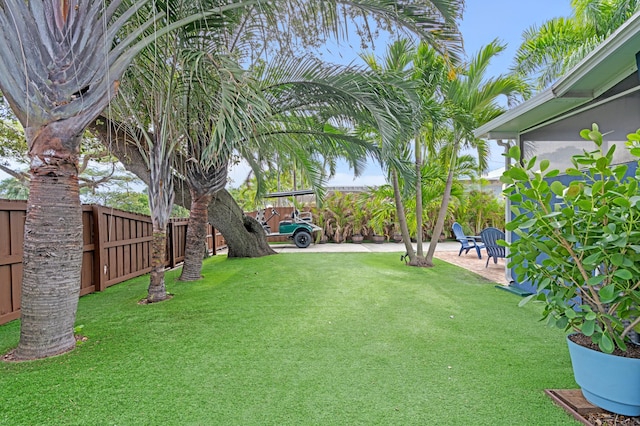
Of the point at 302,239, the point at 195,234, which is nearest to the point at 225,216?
the point at 195,234

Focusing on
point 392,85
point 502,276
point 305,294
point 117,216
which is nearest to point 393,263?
point 502,276

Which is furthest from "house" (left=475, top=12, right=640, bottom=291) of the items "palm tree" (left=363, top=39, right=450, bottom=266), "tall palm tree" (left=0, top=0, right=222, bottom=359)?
"tall palm tree" (left=0, top=0, right=222, bottom=359)

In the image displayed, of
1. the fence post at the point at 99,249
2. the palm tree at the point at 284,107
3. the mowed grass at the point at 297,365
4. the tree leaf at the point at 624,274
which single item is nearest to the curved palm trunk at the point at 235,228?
the palm tree at the point at 284,107

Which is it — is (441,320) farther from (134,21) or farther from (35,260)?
(134,21)

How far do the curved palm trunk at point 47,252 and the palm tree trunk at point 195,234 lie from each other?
286 centimetres

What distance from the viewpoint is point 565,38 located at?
953 centimetres

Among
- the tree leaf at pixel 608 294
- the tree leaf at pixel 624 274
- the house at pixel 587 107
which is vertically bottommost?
the tree leaf at pixel 608 294

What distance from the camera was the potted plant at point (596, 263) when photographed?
1.71 metres

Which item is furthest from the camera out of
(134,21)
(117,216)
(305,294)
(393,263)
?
(393,263)

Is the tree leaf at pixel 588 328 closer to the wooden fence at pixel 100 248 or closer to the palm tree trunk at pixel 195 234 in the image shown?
the wooden fence at pixel 100 248

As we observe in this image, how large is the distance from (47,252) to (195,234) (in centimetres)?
305

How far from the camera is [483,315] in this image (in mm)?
3785

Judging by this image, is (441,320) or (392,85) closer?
(441,320)

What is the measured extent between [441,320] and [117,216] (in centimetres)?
504
